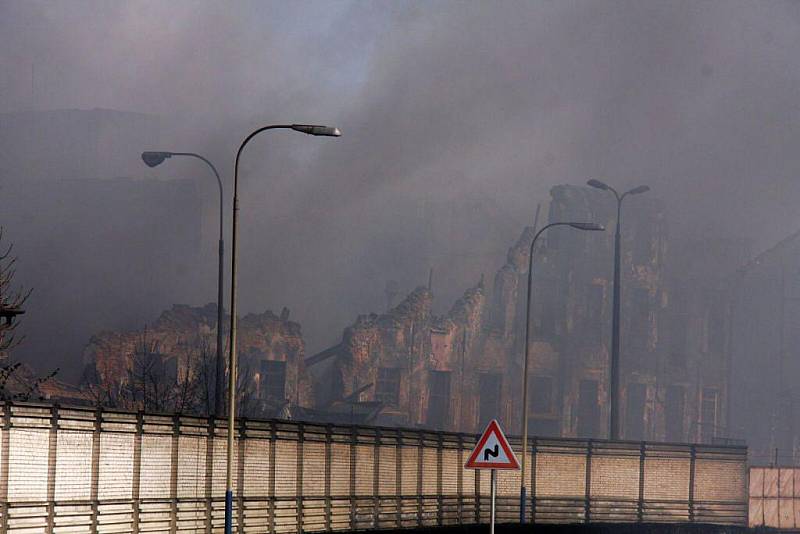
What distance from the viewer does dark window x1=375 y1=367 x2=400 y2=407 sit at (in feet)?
A: 299

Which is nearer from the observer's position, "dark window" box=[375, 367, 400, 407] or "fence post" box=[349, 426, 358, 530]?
"fence post" box=[349, 426, 358, 530]

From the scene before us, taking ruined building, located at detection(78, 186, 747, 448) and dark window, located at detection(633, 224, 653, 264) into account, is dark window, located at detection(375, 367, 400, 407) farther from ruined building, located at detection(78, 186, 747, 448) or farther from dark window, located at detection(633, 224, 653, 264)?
dark window, located at detection(633, 224, 653, 264)

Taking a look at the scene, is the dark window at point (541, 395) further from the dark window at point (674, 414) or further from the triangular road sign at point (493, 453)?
the triangular road sign at point (493, 453)

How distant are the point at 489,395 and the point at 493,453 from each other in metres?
68.6

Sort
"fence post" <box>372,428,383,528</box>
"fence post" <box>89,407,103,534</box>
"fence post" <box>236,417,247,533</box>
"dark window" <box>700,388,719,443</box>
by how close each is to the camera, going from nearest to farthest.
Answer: "fence post" <box>89,407,103,534</box>
"fence post" <box>236,417,247,533</box>
"fence post" <box>372,428,383,528</box>
"dark window" <box>700,388,719,443</box>

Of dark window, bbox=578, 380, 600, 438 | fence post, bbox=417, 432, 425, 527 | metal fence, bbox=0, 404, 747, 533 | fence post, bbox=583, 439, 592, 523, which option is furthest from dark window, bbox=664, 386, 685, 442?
fence post, bbox=417, 432, 425, 527

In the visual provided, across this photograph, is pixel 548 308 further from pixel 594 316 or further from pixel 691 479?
pixel 691 479

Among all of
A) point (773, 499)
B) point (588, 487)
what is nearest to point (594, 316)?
point (773, 499)

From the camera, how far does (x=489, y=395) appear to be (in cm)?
9562

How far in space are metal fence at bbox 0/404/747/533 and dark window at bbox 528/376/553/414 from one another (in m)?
40.3

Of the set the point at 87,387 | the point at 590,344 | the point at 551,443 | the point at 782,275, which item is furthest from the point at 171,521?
the point at 782,275

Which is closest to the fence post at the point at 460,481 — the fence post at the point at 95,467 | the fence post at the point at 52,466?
the fence post at the point at 95,467

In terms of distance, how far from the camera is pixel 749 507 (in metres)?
57.1

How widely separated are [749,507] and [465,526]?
48.2ft
